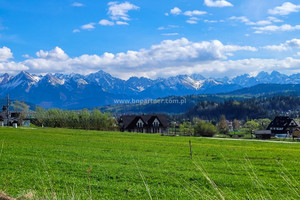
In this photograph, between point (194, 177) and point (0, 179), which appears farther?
point (194, 177)

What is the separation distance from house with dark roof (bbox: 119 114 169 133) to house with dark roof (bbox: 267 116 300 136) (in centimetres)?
5101

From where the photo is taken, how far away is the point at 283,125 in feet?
436

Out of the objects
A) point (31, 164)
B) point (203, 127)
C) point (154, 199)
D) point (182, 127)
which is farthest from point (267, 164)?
point (182, 127)

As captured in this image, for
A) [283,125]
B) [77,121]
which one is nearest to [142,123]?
[77,121]

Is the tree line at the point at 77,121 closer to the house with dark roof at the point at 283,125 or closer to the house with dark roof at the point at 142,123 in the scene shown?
the house with dark roof at the point at 142,123

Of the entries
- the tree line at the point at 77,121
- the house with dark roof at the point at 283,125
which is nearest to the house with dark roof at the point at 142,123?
the tree line at the point at 77,121

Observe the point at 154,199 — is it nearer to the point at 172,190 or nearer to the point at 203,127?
the point at 172,190

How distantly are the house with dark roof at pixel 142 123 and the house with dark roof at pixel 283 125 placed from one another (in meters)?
51.0

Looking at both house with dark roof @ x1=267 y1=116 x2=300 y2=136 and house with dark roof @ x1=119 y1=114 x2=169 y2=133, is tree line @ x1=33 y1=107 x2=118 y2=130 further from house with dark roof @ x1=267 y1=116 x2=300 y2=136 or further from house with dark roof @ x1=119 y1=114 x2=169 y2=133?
house with dark roof @ x1=267 y1=116 x2=300 y2=136

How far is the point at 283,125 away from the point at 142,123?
65.9 metres

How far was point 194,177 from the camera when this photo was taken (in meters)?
17.6

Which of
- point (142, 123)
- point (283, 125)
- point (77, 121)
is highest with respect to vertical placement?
point (77, 121)

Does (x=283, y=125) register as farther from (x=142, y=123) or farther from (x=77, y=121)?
(x=77, y=121)

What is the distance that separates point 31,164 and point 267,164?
1778cm
